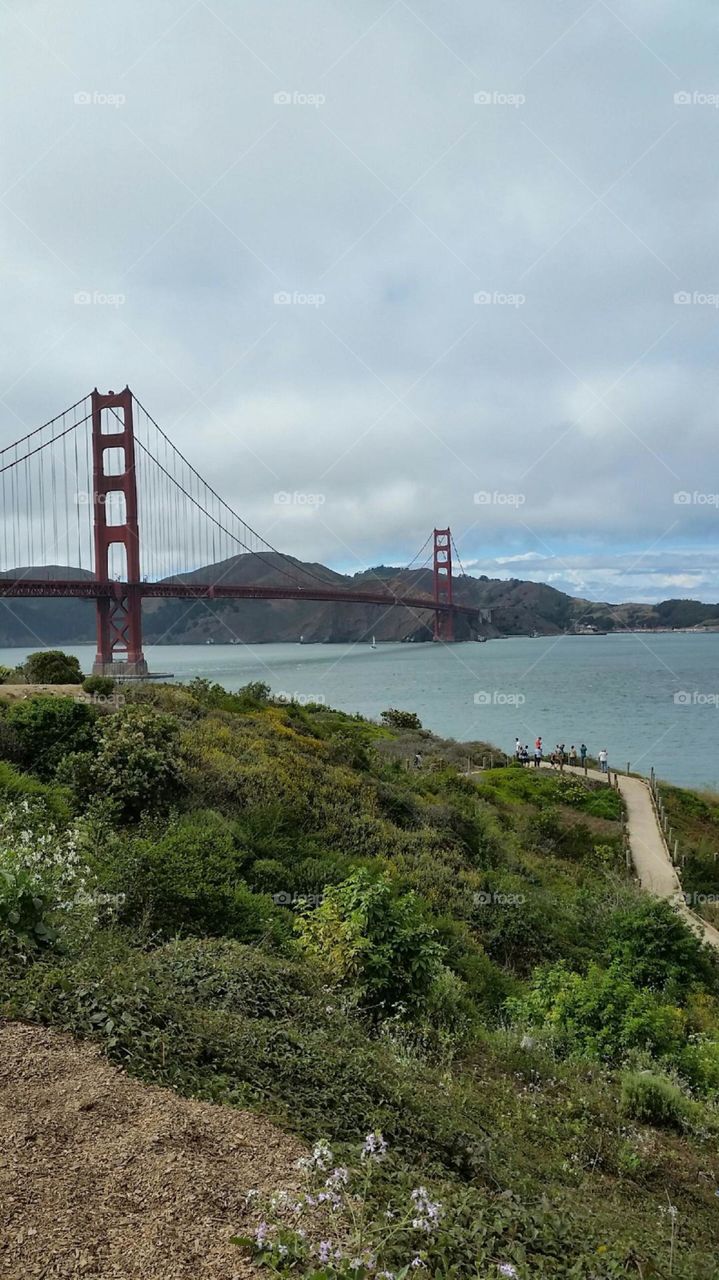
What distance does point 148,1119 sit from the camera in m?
3.19

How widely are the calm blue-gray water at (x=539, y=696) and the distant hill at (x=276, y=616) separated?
37.9 ft

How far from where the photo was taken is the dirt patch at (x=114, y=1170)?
8.14 ft

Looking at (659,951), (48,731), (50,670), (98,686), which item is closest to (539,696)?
(50,670)

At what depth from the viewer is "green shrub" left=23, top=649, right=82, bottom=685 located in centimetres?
1878

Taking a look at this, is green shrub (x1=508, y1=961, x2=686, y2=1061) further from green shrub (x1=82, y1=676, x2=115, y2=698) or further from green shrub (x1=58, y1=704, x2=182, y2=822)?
green shrub (x1=82, y1=676, x2=115, y2=698)

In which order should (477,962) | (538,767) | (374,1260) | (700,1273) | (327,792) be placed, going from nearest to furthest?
(374,1260), (700,1273), (477,962), (327,792), (538,767)

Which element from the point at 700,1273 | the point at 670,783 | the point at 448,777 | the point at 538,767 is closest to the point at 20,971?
the point at 700,1273

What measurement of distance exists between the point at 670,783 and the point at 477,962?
2547cm

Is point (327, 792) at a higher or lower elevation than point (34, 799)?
lower

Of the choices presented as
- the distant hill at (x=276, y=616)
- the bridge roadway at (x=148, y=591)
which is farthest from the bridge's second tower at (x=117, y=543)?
the distant hill at (x=276, y=616)

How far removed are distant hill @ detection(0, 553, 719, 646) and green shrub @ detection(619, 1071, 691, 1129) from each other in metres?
77.8

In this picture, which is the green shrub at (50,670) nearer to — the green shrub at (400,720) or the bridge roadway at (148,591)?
the green shrub at (400,720)


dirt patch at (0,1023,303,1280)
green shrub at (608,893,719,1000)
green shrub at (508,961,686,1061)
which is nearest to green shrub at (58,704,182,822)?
green shrub at (508,961,686,1061)

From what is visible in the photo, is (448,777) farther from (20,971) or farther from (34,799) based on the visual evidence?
(20,971)
